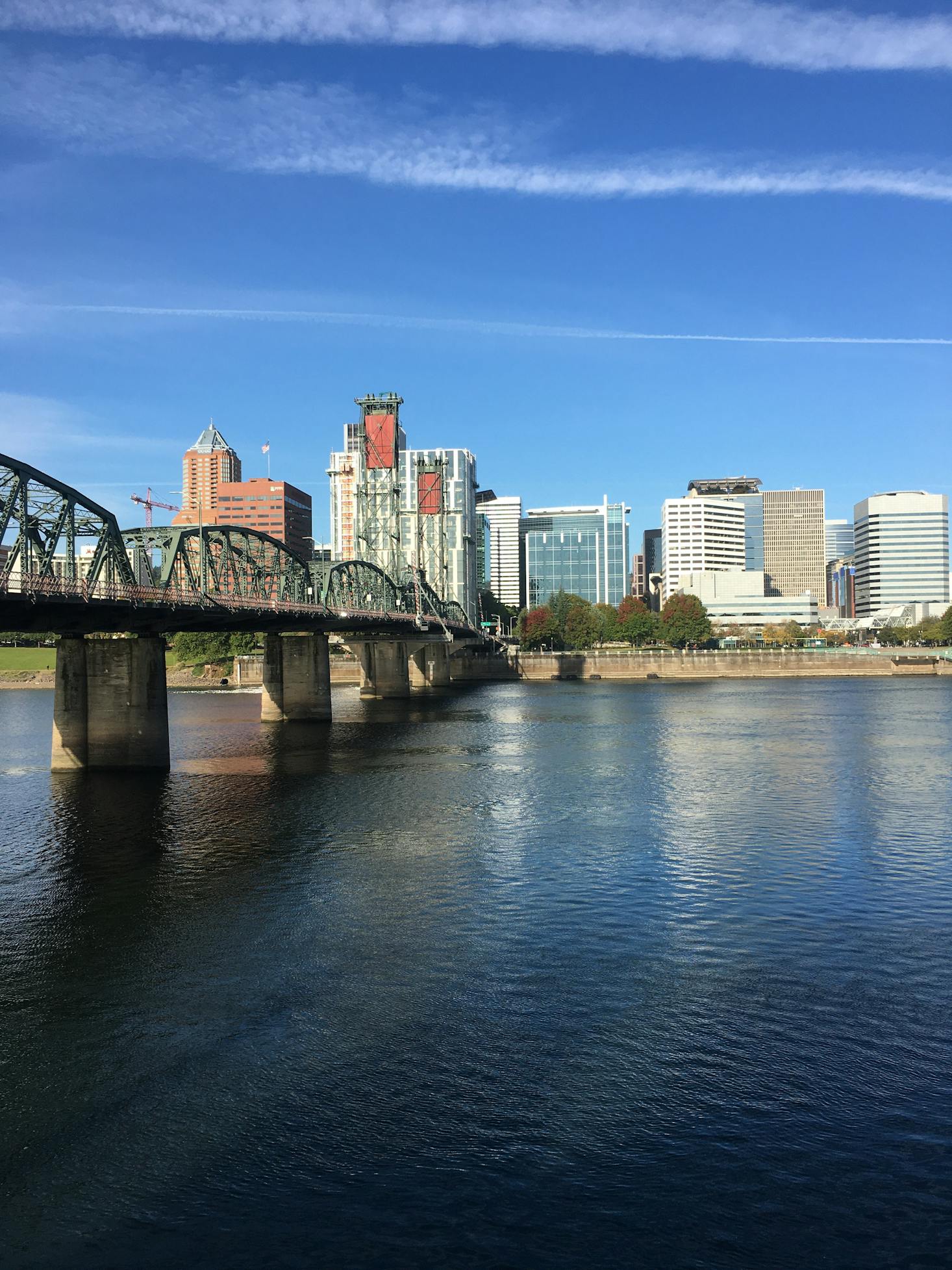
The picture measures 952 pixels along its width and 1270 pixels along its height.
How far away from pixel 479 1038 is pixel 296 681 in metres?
92.3

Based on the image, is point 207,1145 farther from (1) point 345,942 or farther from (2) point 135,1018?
(1) point 345,942

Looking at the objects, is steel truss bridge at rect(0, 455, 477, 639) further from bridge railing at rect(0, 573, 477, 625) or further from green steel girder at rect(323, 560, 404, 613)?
green steel girder at rect(323, 560, 404, 613)

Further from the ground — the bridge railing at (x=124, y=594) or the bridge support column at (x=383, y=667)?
the bridge railing at (x=124, y=594)

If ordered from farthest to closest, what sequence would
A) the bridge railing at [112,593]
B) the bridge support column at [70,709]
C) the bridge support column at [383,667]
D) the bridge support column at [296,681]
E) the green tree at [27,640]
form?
the bridge support column at [383,667]
the green tree at [27,640]
the bridge support column at [296,681]
the bridge support column at [70,709]
the bridge railing at [112,593]

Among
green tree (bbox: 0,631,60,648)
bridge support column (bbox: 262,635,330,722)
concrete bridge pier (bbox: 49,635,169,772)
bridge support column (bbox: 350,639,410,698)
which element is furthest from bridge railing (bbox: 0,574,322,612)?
green tree (bbox: 0,631,60,648)

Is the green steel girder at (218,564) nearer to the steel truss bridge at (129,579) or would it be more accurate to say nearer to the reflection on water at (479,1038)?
the steel truss bridge at (129,579)

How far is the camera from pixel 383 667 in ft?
538

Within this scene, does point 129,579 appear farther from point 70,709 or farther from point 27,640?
point 27,640

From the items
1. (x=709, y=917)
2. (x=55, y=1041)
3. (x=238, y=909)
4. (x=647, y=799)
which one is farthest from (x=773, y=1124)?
(x=647, y=799)

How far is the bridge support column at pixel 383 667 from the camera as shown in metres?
164

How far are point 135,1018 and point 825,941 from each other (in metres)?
18.7

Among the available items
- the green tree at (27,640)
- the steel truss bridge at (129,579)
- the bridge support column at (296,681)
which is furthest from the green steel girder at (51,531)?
the green tree at (27,640)

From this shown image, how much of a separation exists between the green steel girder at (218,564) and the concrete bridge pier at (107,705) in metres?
5.62

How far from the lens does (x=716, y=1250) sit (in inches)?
616
